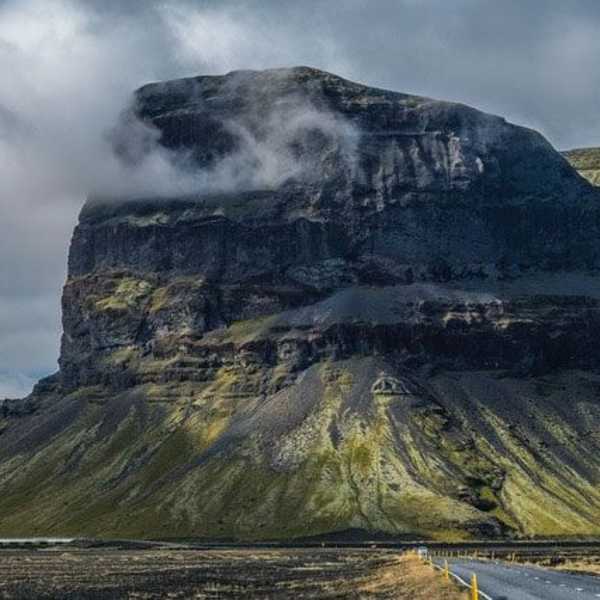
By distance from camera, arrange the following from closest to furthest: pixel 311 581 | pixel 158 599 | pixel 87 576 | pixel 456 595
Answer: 1. pixel 456 595
2. pixel 158 599
3. pixel 311 581
4. pixel 87 576

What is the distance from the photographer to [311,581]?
105 metres

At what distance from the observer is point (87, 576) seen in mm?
126375

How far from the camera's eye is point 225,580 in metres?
111

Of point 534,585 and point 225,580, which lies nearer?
point 534,585

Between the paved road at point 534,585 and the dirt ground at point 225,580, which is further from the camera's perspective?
the dirt ground at point 225,580

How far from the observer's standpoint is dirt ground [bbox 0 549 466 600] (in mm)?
87312

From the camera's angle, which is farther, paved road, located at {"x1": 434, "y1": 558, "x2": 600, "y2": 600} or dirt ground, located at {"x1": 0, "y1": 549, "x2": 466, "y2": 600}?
dirt ground, located at {"x1": 0, "y1": 549, "x2": 466, "y2": 600}

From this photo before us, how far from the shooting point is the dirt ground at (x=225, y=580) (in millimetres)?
87312

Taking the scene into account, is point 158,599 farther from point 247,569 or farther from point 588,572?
point 247,569

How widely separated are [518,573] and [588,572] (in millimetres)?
5911

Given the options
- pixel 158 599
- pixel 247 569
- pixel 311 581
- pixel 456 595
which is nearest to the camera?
pixel 456 595

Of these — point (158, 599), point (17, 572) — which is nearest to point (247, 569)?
point (17, 572)

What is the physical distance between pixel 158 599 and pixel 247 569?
46654 millimetres

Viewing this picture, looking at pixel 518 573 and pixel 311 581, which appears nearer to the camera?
pixel 518 573
